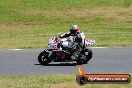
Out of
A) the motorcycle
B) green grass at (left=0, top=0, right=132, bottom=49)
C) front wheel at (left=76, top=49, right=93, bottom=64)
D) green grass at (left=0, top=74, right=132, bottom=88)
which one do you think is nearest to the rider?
the motorcycle

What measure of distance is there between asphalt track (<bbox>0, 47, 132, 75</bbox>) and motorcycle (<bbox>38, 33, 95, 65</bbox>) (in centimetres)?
25

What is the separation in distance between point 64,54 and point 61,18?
25238 millimetres

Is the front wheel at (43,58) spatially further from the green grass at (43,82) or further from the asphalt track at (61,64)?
the green grass at (43,82)

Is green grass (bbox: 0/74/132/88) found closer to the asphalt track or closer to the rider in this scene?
the asphalt track

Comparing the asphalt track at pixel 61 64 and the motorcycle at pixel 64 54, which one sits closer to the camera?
the asphalt track at pixel 61 64

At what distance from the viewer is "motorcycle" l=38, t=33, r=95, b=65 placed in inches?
900

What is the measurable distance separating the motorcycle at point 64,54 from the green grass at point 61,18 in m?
11.7

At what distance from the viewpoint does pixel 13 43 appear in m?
31.8

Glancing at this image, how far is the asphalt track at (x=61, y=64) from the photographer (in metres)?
20.8

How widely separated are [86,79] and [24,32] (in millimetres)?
27492
